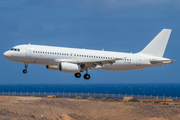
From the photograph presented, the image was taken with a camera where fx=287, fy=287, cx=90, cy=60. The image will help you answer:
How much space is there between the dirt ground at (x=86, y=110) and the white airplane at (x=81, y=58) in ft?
20.7

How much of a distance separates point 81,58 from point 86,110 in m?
10.9

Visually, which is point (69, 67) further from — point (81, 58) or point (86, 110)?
point (86, 110)

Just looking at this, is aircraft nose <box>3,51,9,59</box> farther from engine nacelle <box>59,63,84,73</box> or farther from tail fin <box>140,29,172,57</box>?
tail fin <box>140,29,172,57</box>

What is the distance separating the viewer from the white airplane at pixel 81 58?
42219 mm

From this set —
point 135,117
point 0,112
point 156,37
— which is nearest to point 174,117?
point 135,117

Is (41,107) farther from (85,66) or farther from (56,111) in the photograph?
(85,66)

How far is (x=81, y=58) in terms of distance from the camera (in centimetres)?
4434

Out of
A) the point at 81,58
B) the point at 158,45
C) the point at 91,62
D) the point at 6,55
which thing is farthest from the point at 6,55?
the point at 158,45

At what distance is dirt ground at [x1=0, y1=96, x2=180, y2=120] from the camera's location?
148ft

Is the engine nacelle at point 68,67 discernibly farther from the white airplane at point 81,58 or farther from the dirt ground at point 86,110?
Answer: the dirt ground at point 86,110

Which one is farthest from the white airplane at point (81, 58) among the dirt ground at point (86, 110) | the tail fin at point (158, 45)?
the dirt ground at point (86, 110)

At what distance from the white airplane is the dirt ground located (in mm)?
6320

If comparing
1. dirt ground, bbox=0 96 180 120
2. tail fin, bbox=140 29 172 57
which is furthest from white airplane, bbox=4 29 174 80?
dirt ground, bbox=0 96 180 120

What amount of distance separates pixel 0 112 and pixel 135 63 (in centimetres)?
2252
